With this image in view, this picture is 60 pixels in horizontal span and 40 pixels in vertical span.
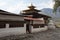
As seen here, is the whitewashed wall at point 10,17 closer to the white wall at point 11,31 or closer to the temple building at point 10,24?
the temple building at point 10,24

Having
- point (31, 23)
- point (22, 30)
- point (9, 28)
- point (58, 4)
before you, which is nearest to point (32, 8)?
point (58, 4)

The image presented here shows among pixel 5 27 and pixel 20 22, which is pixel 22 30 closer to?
pixel 20 22

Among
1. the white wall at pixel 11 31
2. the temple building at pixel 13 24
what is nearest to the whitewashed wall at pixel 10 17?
the temple building at pixel 13 24

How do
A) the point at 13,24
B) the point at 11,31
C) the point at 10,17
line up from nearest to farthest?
the point at 10,17 → the point at 11,31 → the point at 13,24

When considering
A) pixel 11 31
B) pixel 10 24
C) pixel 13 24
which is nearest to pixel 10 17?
pixel 10 24

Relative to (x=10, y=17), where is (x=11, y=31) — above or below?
below

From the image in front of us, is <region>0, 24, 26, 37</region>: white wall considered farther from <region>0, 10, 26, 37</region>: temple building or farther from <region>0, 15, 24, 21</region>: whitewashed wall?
<region>0, 15, 24, 21</region>: whitewashed wall

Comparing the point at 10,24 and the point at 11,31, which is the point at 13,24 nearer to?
the point at 10,24

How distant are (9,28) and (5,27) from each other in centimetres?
110

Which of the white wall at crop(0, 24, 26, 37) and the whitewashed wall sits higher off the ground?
the whitewashed wall

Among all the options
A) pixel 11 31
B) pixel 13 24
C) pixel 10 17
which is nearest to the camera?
pixel 10 17

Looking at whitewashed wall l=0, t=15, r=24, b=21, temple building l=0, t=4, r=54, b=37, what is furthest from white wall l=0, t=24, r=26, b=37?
whitewashed wall l=0, t=15, r=24, b=21

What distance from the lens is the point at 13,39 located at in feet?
70.8

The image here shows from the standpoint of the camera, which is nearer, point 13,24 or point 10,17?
point 10,17
